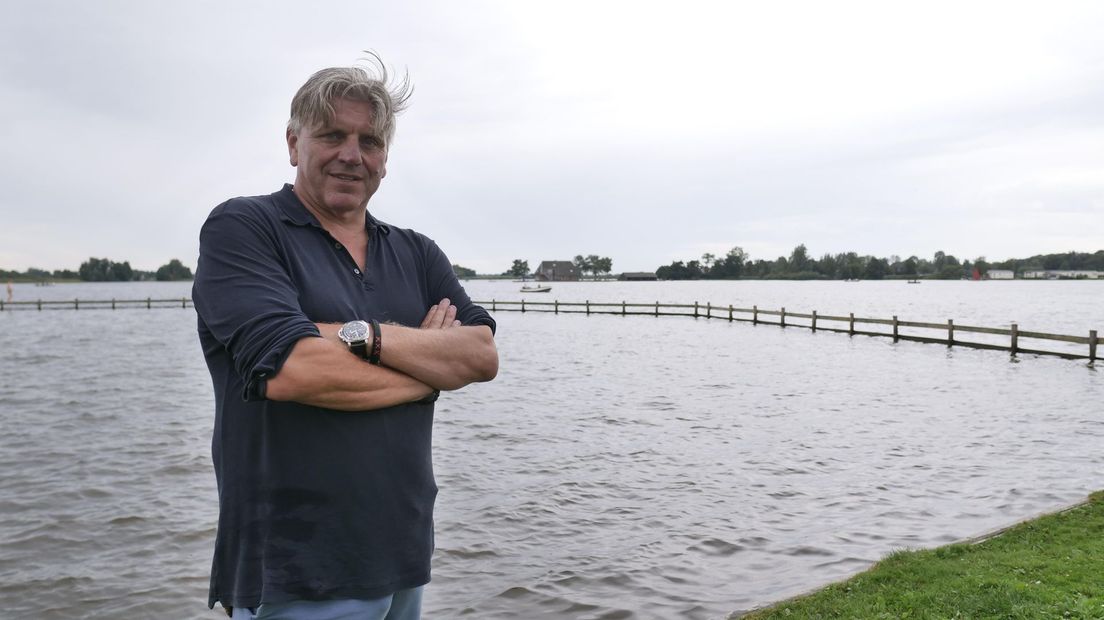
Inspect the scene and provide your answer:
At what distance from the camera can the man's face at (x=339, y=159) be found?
7.53ft

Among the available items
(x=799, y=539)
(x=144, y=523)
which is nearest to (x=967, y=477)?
(x=799, y=539)

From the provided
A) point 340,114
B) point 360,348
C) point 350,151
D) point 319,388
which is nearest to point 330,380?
point 319,388

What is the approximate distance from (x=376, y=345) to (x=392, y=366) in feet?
0.28

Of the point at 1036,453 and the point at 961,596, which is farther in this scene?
the point at 1036,453

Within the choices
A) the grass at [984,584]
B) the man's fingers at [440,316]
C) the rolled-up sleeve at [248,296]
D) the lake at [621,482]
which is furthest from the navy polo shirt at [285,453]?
the lake at [621,482]

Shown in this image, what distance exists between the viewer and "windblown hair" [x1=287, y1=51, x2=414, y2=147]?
227cm

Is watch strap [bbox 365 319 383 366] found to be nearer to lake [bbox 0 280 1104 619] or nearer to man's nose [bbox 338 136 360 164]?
man's nose [bbox 338 136 360 164]

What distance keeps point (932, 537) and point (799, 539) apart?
1.19 m

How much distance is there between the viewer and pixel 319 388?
6.64ft

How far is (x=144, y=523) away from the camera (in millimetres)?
8008

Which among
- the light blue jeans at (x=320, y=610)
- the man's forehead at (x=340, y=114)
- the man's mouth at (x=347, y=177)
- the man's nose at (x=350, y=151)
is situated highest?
the man's forehead at (x=340, y=114)

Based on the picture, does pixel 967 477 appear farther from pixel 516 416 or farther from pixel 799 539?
pixel 516 416

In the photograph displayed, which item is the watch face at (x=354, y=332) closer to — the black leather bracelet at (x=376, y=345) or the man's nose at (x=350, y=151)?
the black leather bracelet at (x=376, y=345)

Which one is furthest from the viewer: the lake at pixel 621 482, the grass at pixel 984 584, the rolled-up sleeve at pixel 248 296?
the lake at pixel 621 482
